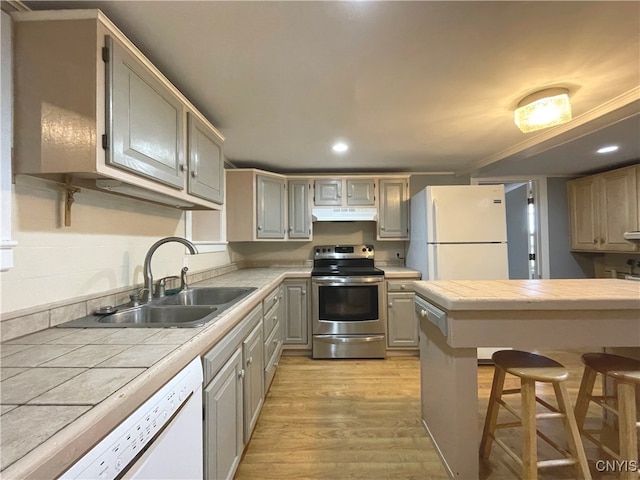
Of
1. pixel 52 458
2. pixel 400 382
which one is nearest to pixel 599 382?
pixel 400 382

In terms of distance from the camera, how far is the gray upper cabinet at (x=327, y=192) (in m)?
3.55

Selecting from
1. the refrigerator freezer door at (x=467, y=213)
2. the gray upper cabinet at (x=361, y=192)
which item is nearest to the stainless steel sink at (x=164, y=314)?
the refrigerator freezer door at (x=467, y=213)

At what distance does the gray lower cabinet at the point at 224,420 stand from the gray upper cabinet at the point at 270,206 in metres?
1.97

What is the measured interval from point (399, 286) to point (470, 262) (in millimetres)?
764

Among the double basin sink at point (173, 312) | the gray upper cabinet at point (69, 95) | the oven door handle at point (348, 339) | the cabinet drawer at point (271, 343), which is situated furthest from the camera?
the oven door handle at point (348, 339)

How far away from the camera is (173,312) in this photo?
151cm

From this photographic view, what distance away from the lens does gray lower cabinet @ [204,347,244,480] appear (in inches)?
43.1

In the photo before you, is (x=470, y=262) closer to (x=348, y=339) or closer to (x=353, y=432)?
(x=348, y=339)

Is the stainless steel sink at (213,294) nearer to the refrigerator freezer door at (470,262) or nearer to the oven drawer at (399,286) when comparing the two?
the oven drawer at (399,286)

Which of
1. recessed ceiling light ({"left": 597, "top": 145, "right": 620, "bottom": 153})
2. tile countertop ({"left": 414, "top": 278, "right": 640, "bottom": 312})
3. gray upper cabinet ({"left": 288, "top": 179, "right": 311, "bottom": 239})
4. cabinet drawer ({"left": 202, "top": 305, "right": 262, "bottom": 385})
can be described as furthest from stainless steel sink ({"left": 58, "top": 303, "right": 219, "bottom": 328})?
recessed ceiling light ({"left": 597, "top": 145, "right": 620, "bottom": 153})

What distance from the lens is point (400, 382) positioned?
2.56 m

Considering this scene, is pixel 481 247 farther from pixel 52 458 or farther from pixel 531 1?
pixel 52 458

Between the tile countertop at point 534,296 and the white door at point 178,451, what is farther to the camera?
the tile countertop at point 534,296

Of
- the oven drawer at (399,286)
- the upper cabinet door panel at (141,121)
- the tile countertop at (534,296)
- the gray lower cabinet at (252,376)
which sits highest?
the upper cabinet door panel at (141,121)
